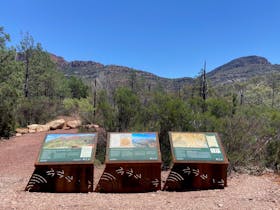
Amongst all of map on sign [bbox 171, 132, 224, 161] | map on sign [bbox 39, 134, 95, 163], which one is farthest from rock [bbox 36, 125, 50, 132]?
map on sign [bbox 171, 132, 224, 161]

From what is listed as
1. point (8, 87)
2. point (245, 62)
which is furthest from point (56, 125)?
point (245, 62)

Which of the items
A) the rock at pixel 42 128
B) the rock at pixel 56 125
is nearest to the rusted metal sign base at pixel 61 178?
the rock at pixel 42 128

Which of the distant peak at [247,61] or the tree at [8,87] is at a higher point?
the distant peak at [247,61]

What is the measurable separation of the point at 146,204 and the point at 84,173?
1.47 m

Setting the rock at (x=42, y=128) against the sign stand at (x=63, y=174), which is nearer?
the sign stand at (x=63, y=174)

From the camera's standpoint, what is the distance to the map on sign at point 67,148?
6070mm

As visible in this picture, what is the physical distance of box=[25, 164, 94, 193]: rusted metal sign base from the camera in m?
5.96

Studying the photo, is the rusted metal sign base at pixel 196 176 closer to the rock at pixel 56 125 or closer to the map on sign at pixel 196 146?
the map on sign at pixel 196 146

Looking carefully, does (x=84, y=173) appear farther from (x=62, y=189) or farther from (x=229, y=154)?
(x=229, y=154)

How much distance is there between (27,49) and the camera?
87.7 feet

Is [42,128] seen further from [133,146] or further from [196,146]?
[196,146]

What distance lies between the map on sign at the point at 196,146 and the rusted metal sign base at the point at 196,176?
17 centimetres

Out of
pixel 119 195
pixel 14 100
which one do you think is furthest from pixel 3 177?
pixel 14 100

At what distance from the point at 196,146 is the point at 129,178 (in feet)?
5.47
